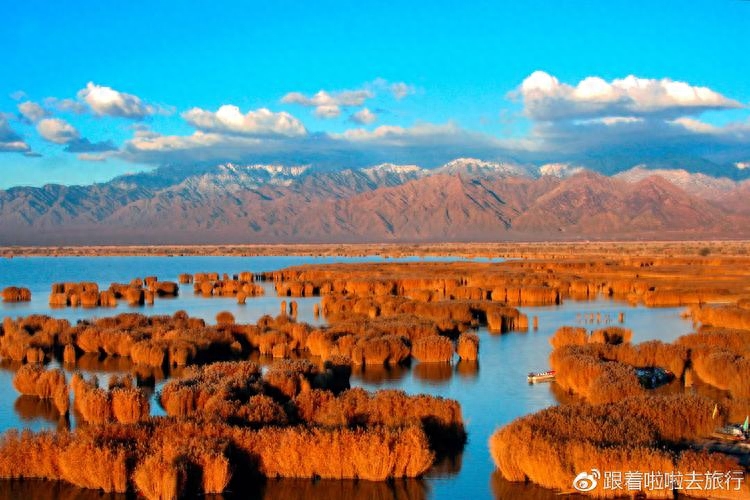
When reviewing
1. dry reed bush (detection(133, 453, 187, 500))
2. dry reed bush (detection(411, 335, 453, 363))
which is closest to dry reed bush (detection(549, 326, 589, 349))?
dry reed bush (detection(411, 335, 453, 363))

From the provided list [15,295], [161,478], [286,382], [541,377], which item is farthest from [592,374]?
[15,295]

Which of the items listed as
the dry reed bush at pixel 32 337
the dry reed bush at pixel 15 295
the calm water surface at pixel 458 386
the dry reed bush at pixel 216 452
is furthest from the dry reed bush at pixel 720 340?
the dry reed bush at pixel 15 295

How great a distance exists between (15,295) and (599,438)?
1584 inches

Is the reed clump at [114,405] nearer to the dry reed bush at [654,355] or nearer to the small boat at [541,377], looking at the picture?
the small boat at [541,377]

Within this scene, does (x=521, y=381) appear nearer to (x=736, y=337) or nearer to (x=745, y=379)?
(x=745, y=379)

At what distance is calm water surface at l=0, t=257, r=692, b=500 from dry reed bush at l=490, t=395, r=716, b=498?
428mm

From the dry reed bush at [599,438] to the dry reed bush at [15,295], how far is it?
38.1 m

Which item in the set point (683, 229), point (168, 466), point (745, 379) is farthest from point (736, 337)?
point (683, 229)

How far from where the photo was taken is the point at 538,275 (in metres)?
56.6

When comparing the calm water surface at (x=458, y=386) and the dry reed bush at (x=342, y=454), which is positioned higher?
the dry reed bush at (x=342, y=454)

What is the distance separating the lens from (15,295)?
46.6m

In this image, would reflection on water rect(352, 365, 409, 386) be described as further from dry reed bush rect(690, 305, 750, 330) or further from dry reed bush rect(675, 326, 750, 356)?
dry reed bush rect(690, 305, 750, 330)

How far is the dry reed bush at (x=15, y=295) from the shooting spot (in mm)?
46156

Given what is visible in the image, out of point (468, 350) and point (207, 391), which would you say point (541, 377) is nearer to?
point (468, 350)
